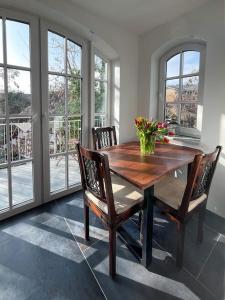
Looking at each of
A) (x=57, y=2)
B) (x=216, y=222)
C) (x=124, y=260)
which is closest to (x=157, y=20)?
(x=57, y=2)

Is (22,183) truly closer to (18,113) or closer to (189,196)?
(18,113)

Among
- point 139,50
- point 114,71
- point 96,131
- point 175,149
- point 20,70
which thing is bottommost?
point 175,149

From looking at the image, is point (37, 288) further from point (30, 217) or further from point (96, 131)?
point (96, 131)

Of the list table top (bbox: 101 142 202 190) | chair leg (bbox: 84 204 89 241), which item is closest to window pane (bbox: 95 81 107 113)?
table top (bbox: 101 142 202 190)

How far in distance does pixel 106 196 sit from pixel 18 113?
1.39 m

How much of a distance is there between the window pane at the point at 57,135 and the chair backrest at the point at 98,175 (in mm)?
980

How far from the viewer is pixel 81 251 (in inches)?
67.4

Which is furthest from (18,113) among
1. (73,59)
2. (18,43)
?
(73,59)

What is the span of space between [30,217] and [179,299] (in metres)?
1.62

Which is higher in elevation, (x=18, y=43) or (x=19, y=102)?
(x=18, y=43)

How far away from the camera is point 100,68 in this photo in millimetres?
2914

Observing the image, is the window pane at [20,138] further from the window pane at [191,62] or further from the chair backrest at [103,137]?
the window pane at [191,62]

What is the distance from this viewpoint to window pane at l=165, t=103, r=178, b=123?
110 inches

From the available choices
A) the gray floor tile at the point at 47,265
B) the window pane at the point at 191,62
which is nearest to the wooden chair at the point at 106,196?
the gray floor tile at the point at 47,265
